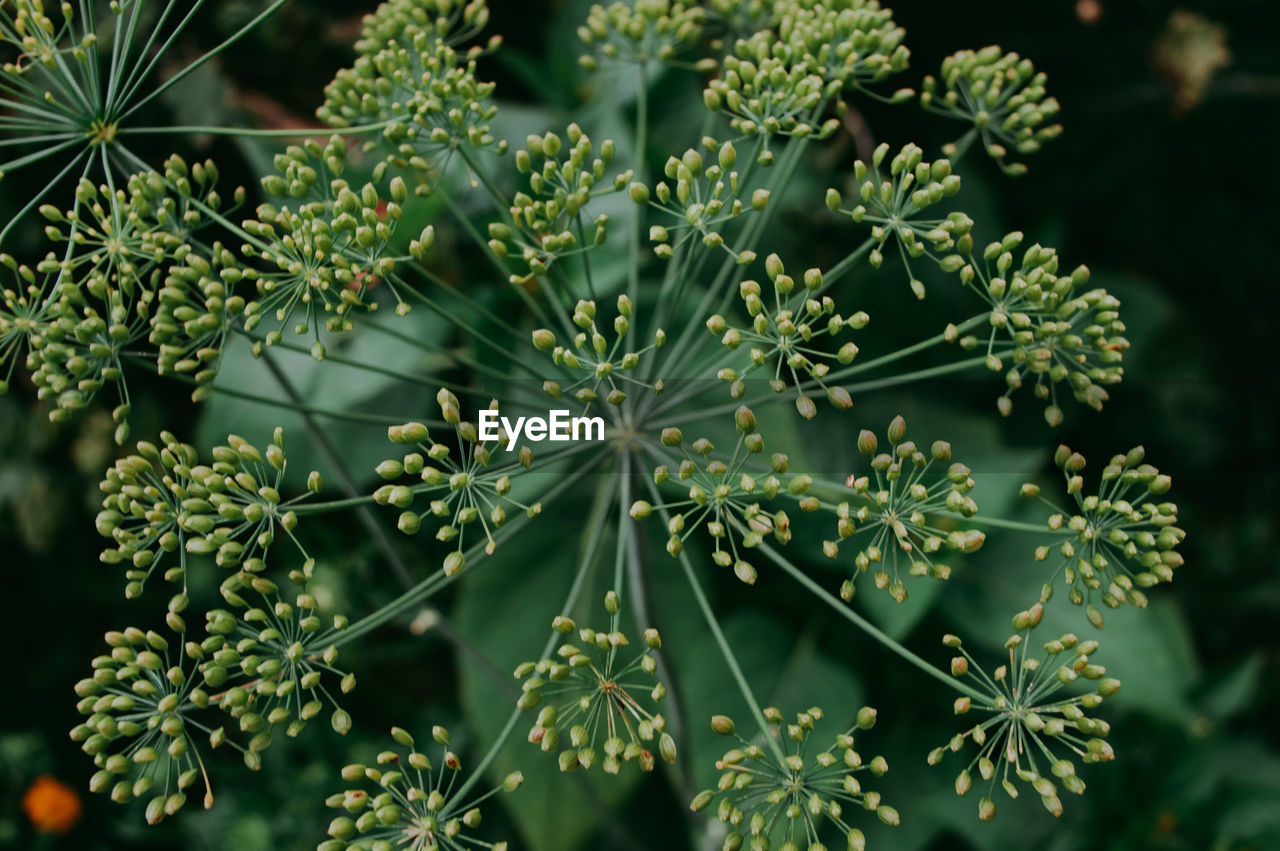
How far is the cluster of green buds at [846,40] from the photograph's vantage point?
885mm

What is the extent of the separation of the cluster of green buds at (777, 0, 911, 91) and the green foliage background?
533 mm

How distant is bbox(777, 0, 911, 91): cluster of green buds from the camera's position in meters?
0.89

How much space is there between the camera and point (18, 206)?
1424 mm

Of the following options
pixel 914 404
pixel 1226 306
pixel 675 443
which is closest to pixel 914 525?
pixel 675 443

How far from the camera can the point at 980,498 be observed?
1258mm

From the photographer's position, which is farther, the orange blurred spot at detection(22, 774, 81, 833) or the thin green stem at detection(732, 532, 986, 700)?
the orange blurred spot at detection(22, 774, 81, 833)

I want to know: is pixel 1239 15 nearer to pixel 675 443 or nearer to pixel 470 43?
pixel 470 43

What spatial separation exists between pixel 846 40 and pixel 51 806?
187 cm

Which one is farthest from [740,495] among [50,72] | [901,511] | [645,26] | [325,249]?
[50,72]

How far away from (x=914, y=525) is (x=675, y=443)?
0.78 ft

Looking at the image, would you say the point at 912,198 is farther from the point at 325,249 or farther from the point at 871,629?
the point at 325,249

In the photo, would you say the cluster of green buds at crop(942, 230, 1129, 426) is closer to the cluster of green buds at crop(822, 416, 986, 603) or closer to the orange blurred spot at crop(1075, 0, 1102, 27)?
the cluster of green buds at crop(822, 416, 986, 603)

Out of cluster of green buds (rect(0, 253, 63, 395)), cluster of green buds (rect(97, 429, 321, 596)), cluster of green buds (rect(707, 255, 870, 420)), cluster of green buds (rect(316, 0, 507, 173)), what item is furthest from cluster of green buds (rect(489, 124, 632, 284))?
cluster of green buds (rect(0, 253, 63, 395))

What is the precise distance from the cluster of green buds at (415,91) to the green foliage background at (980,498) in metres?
0.42
